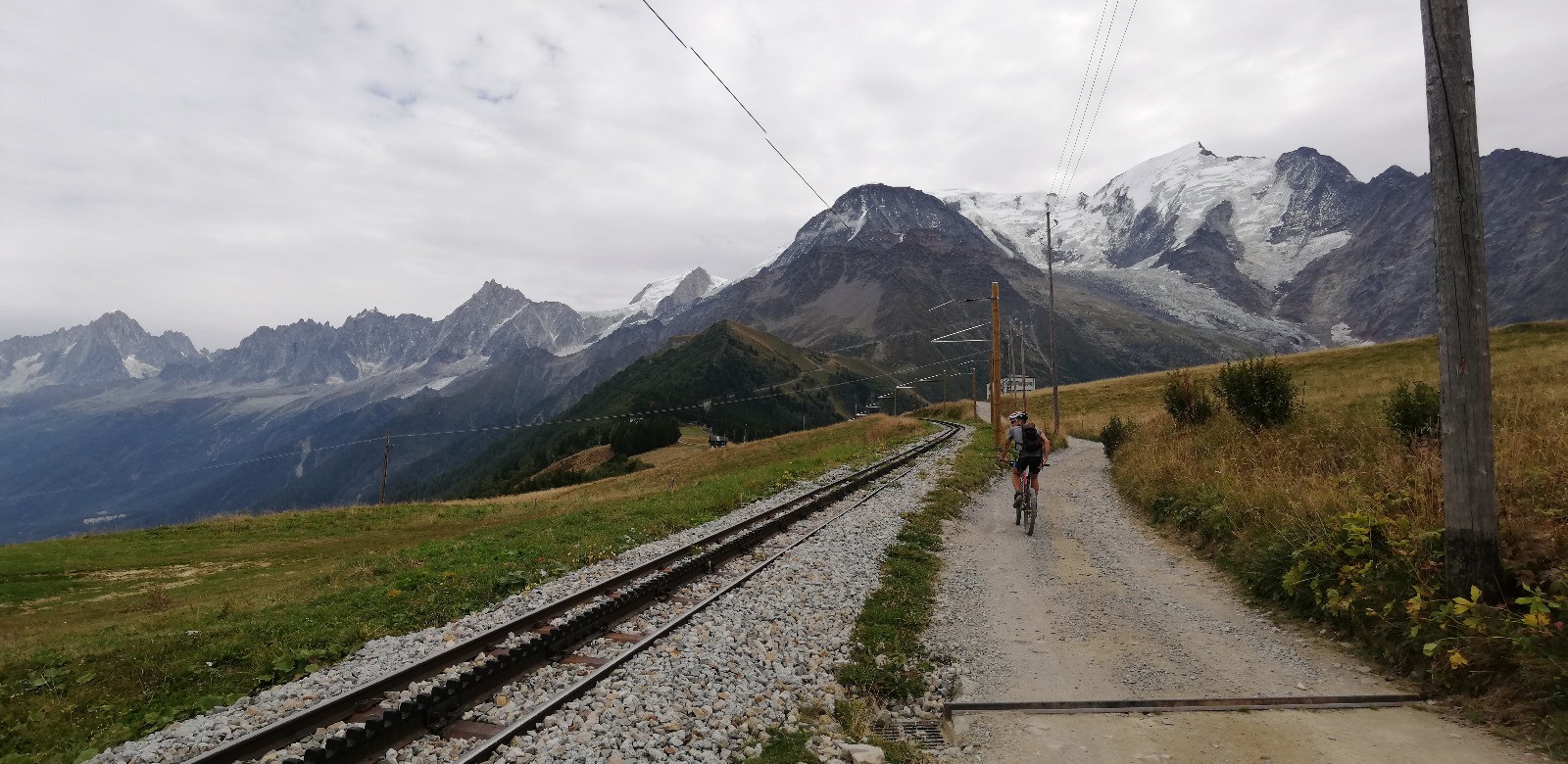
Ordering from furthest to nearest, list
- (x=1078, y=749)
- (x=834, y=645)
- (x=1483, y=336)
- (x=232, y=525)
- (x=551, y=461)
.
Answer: (x=551, y=461) < (x=232, y=525) < (x=834, y=645) < (x=1483, y=336) < (x=1078, y=749)

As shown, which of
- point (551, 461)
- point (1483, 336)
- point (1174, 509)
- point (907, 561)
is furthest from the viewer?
point (551, 461)

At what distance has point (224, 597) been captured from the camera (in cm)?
1602

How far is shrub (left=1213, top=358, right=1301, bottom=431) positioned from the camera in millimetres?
20750

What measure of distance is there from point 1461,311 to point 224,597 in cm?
2153

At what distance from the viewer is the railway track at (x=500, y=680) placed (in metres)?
6.57

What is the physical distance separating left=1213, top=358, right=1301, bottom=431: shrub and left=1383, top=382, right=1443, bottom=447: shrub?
253 inches

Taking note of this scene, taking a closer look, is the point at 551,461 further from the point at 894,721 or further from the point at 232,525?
the point at 894,721

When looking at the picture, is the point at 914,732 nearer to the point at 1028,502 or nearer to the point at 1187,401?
the point at 1028,502

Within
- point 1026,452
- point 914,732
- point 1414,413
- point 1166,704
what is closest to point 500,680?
point 914,732

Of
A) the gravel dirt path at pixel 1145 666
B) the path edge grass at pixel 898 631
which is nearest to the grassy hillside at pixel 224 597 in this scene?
the path edge grass at pixel 898 631

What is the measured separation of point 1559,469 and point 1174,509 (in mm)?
8161

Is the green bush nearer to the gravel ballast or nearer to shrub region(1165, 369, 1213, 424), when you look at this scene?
shrub region(1165, 369, 1213, 424)

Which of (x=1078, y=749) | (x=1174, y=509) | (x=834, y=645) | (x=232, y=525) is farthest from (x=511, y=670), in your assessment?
(x=232, y=525)

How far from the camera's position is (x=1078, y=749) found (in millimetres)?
6547
